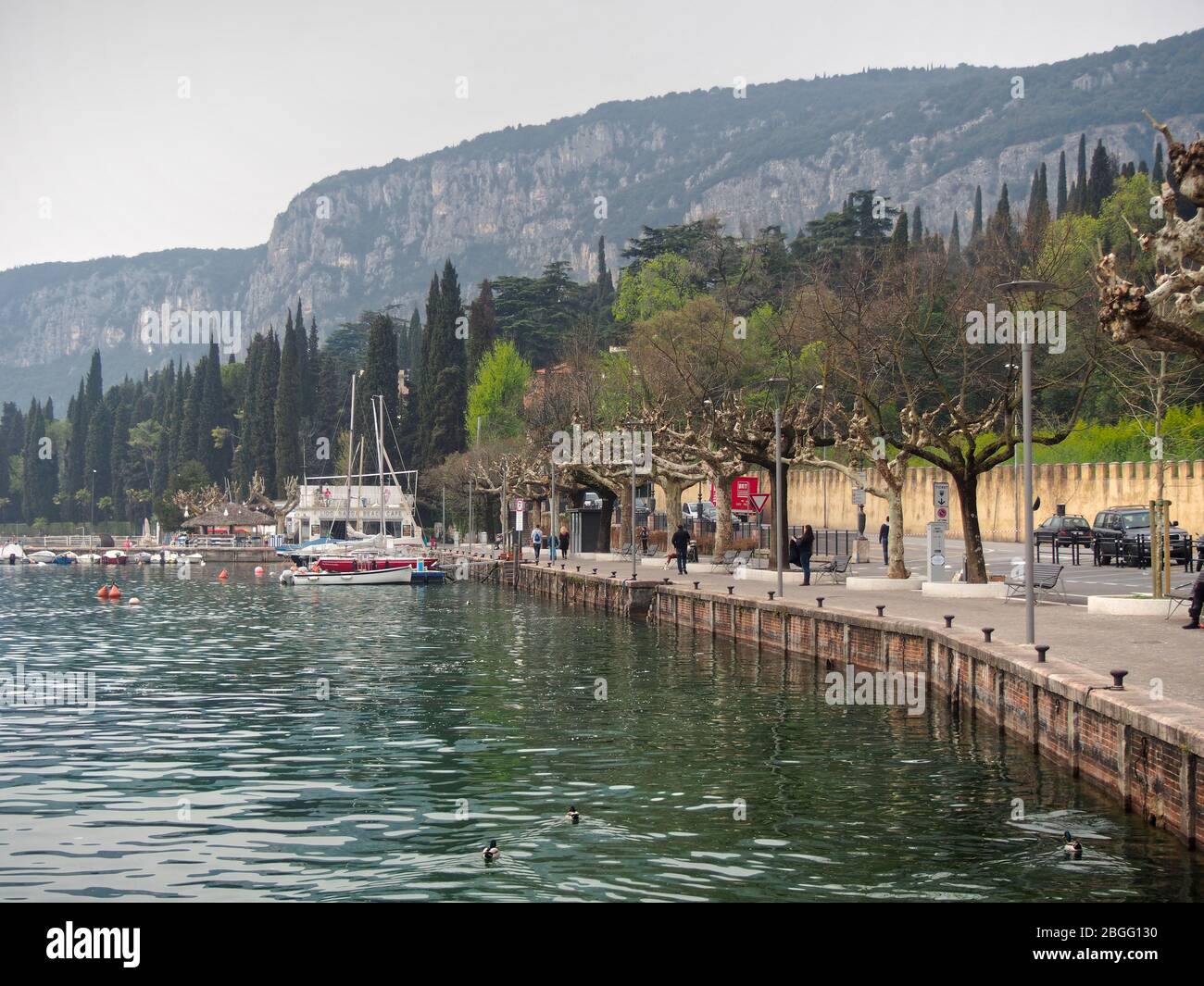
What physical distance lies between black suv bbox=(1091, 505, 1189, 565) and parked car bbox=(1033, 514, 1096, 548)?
9.31 feet

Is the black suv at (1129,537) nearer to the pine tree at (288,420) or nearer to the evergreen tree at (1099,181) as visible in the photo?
the evergreen tree at (1099,181)

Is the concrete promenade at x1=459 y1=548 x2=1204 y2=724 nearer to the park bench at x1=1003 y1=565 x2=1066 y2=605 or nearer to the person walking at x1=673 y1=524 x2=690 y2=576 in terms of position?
the park bench at x1=1003 y1=565 x2=1066 y2=605

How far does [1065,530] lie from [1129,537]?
9494 mm

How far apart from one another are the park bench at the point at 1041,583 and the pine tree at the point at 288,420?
4468 inches

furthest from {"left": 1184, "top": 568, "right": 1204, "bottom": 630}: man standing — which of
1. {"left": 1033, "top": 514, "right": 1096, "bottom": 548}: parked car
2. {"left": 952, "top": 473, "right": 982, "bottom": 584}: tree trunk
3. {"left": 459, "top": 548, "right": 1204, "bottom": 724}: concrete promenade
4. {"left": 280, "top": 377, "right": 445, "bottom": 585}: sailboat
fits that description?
{"left": 280, "top": 377, "right": 445, "bottom": 585}: sailboat

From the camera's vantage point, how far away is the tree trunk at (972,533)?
3722 cm

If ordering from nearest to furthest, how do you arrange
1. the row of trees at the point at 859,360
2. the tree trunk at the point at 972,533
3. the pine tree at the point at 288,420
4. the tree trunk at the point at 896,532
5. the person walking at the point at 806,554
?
1. the tree trunk at the point at 972,533
2. the row of trees at the point at 859,360
3. the tree trunk at the point at 896,532
4. the person walking at the point at 806,554
5. the pine tree at the point at 288,420

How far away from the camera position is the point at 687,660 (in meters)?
36.1

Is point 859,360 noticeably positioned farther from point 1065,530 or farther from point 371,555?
point 371,555

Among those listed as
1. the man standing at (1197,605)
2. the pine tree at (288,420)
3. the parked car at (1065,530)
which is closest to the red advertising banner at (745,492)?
the man standing at (1197,605)
